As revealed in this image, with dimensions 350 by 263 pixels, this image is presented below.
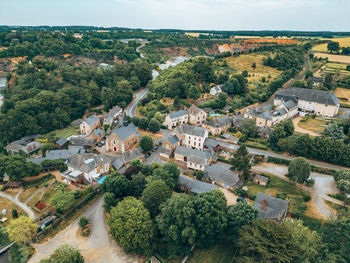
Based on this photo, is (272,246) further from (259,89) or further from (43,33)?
(43,33)

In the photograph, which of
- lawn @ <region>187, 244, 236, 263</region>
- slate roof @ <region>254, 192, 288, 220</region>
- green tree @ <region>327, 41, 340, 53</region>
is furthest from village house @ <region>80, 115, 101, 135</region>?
green tree @ <region>327, 41, 340, 53</region>

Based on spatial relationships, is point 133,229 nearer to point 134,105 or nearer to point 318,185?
point 318,185

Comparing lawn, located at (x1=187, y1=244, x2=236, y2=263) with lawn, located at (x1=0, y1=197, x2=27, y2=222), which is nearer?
lawn, located at (x1=187, y1=244, x2=236, y2=263)

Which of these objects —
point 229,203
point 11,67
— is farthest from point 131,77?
point 229,203

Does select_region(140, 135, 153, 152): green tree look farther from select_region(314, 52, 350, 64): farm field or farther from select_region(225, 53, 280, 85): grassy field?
select_region(314, 52, 350, 64): farm field

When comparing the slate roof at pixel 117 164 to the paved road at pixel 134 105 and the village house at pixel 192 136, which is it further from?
the paved road at pixel 134 105
